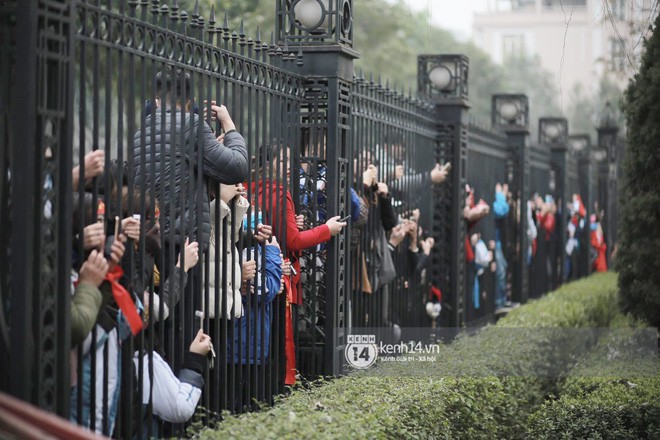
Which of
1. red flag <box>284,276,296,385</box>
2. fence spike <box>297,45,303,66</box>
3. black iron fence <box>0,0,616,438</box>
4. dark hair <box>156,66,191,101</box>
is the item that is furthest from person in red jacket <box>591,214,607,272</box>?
dark hair <box>156,66,191,101</box>

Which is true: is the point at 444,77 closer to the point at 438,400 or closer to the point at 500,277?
the point at 500,277

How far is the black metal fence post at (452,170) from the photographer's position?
523 inches

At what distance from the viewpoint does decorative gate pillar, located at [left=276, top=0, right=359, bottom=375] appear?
8.70 meters

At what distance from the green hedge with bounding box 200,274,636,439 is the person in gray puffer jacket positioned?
1.07 meters

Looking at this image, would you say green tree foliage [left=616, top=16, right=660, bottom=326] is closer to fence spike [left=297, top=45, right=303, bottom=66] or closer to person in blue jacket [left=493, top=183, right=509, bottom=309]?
fence spike [left=297, top=45, right=303, bottom=66]

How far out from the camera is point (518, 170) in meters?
18.0

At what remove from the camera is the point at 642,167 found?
11.2 meters

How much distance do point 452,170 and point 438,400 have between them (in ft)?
19.8

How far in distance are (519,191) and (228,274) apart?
440 inches

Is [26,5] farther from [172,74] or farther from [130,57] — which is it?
[172,74]

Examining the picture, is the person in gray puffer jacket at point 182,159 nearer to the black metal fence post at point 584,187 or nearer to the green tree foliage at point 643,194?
the green tree foliage at point 643,194

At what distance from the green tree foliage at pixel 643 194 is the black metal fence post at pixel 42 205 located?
6949 millimetres

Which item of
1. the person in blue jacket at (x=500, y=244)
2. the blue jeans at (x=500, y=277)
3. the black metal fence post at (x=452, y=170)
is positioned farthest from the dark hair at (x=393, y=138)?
the blue jeans at (x=500, y=277)

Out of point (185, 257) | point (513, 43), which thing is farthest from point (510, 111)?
point (513, 43)
